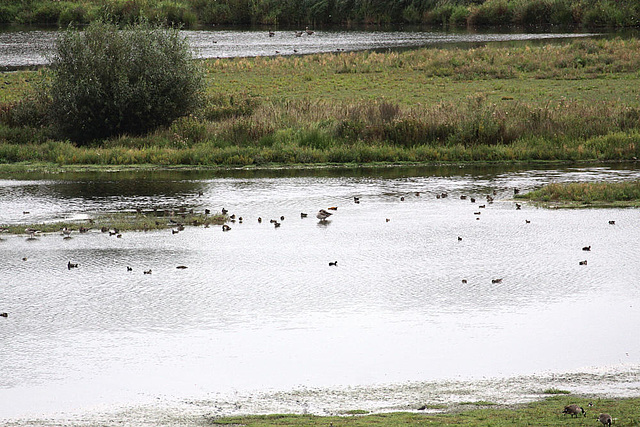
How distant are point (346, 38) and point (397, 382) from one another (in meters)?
82.3

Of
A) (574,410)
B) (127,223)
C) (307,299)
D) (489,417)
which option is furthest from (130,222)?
(574,410)

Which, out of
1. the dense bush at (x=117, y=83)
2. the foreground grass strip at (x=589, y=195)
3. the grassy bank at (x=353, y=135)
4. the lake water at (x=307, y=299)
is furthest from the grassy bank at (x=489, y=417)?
the dense bush at (x=117, y=83)

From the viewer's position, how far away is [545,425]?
7.62 metres

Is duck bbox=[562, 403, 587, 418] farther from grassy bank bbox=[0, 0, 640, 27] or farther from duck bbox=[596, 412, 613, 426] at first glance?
grassy bank bbox=[0, 0, 640, 27]

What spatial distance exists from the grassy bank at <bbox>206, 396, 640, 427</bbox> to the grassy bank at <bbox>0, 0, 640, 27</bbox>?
9190 centimetres

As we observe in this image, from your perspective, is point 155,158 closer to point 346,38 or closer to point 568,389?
point 568,389

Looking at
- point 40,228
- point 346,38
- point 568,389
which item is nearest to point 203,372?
point 568,389

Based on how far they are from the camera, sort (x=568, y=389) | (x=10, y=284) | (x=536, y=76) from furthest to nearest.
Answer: (x=536, y=76), (x=10, y=284), (x=568, y=389)

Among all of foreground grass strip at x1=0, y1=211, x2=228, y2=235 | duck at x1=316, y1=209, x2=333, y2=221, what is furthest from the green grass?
duck at x1=316, y1=209, x2=333, y2=221

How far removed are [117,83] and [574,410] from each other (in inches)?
995

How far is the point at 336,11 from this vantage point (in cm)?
11756

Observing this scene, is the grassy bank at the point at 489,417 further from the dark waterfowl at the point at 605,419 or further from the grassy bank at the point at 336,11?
the grassy bank at the point at 336,11

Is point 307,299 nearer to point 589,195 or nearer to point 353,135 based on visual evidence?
point 589,195

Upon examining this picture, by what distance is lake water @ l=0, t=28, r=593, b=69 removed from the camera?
73000mm
